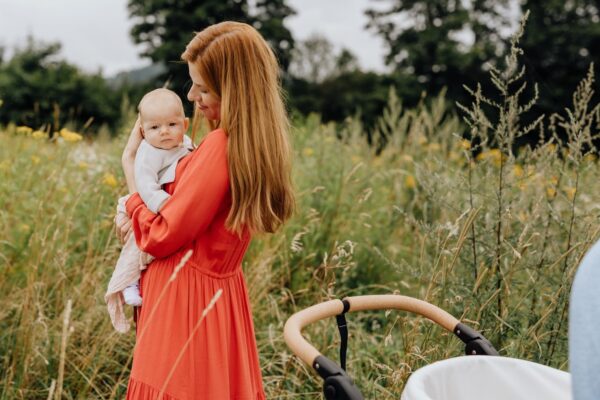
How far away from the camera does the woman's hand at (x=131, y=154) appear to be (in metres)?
1.89

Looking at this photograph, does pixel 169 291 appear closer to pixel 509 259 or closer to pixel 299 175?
pixel 509 259

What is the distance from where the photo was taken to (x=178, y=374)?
5.83ft

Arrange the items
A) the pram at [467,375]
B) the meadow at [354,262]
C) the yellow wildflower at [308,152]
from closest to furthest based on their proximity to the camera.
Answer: the pram at [467,375]
the meadow at [354,262]
the yellow wildflower at [308,152]

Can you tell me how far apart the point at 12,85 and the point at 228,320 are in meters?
19.6

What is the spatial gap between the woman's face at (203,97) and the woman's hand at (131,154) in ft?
0.63

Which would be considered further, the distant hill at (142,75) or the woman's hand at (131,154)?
the distant hill at (142,75)

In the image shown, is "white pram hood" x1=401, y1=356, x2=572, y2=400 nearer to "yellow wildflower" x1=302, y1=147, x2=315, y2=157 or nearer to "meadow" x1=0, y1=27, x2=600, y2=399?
"meadow" x1=0, y1=27, x2=600, y2=399

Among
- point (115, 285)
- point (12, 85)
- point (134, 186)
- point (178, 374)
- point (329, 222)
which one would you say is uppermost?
point (134, 186)

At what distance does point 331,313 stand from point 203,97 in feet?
2.50

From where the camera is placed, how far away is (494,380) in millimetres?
1435

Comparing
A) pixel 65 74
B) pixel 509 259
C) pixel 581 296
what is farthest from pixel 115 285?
pixel 65 74

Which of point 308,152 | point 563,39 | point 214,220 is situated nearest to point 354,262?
point 214,220

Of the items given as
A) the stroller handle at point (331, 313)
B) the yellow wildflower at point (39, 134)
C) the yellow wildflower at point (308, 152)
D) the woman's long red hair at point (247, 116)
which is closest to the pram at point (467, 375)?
the stroller handle at point (331, 313)

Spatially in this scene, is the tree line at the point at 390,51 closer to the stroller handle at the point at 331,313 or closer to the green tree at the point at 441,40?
the green tree at the point at 441,40
